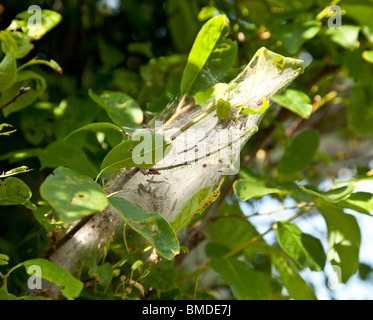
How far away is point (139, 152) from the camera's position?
659 mm

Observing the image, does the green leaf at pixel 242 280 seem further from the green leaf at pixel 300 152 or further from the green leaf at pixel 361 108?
the green leaf at pixel 361 108

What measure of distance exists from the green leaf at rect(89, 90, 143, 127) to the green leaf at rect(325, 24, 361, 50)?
0.47 metres

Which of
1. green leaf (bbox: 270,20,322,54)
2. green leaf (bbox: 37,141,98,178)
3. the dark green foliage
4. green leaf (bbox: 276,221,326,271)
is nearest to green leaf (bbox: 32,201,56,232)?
the dark green foliage

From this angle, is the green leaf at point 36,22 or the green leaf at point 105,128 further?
the green leaf at point 36,22

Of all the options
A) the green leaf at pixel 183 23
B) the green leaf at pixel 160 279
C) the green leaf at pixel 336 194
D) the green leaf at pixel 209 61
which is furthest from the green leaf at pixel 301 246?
the green leaf at pixel 183 23

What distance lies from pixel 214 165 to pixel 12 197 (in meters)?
0.32

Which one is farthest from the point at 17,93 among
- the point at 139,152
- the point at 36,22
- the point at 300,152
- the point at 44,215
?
the point at 300,152

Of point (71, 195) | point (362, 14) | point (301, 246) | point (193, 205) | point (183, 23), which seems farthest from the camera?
point (183, 23)

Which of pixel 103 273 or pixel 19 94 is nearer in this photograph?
pixel 103 273

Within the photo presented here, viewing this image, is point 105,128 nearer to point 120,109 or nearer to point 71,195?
point 120,109

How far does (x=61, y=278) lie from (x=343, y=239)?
56 centimetres

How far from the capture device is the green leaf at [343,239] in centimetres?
92

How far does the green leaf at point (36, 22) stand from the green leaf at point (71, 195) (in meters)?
0.45
